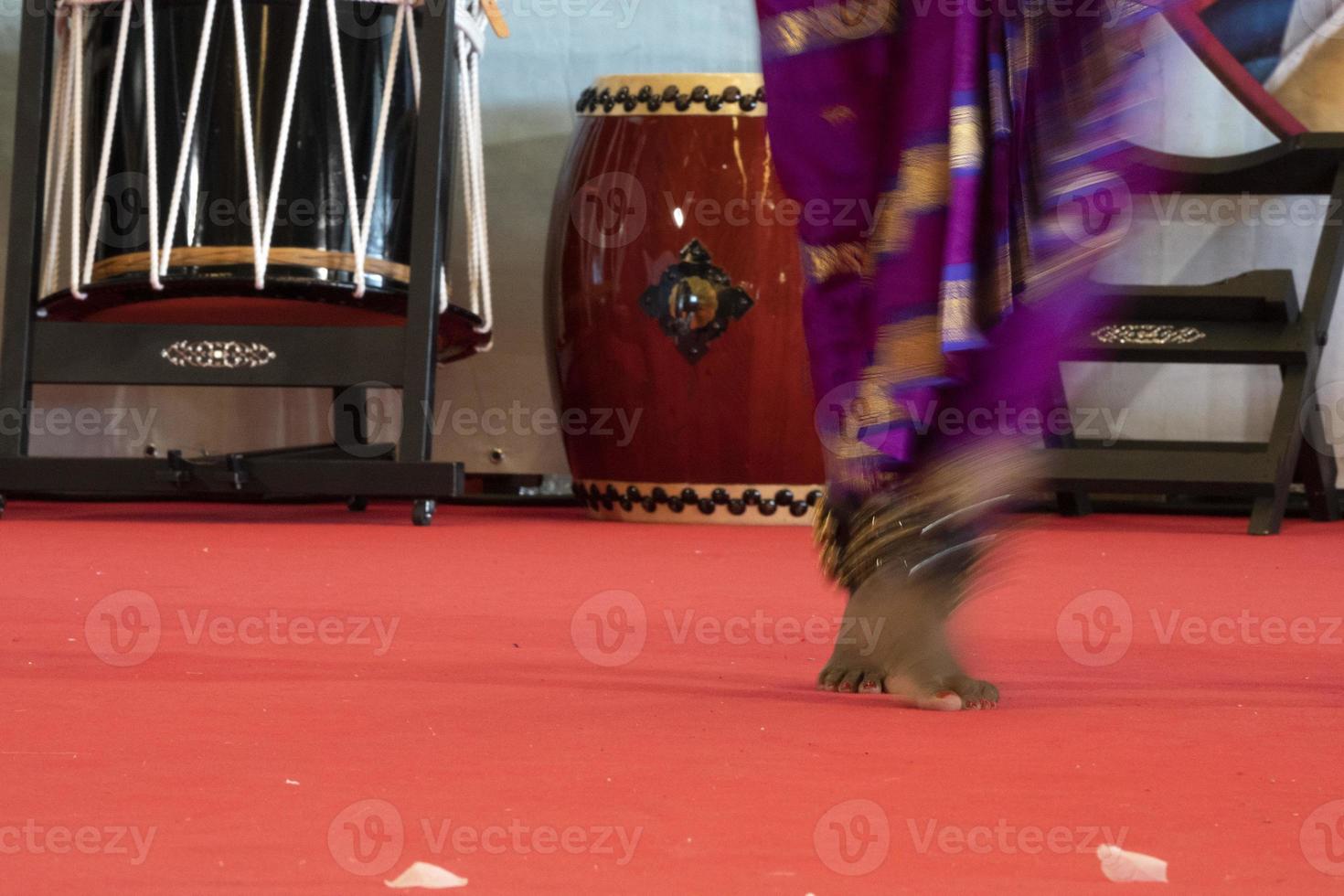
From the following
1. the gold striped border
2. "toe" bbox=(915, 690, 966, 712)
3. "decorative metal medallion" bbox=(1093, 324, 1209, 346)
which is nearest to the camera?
"toe" bbox=(915, 690, 966, 712)

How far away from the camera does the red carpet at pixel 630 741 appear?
0.61 meters

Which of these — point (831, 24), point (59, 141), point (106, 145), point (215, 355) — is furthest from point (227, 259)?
point (831, 24)

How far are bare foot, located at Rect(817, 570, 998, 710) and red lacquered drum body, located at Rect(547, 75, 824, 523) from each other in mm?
1724

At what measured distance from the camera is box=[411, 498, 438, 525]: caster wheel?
2.65 metres

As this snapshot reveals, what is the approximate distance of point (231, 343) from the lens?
266 centimetres

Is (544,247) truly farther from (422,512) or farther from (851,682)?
(851,682)

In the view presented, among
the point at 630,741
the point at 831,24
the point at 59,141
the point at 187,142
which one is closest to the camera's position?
the point at 630,741

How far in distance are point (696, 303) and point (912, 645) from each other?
183cm

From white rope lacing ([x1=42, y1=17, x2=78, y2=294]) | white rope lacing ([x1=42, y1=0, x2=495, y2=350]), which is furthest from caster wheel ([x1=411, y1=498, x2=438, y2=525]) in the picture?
white rope lacing ([x1=42, y1=17, x2=78, y2=294])

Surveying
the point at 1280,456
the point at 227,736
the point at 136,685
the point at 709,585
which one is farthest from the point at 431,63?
the point at 227,736

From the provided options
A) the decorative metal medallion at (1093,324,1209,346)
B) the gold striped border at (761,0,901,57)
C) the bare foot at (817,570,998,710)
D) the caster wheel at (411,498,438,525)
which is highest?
the gold striped border at (761,0,901,57)

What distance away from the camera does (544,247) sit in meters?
3.40

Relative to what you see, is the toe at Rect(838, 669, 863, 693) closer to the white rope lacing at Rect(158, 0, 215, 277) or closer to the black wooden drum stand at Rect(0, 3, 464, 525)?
the black wooden drum stand at Rect(0, 3, 464, 525)

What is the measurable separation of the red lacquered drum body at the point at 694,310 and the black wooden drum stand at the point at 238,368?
346mm
